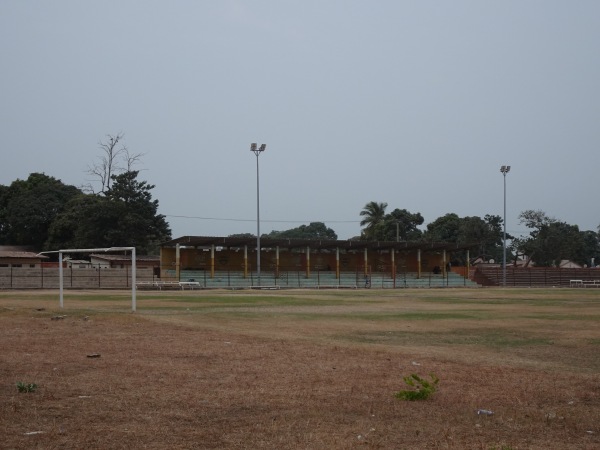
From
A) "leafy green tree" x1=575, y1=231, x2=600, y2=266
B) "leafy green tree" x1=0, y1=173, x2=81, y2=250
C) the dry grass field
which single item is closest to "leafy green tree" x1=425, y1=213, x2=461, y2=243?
"leafy green tree" x1=575, y1=231, x2=600, y2=266

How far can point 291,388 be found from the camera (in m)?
11.4

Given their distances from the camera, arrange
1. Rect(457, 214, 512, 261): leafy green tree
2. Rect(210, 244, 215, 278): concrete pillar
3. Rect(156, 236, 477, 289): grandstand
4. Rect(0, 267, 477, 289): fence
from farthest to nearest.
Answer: Rect(457, 214, 512, 261): leafy green tree
Rect(210, 244, 215, 278): concrete pillar
Rect(156, 236, 477, 289): grandstand
Rect(0, 267, 477, 289): fence

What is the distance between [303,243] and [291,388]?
242ft

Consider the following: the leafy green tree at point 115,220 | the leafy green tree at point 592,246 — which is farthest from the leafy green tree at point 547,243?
the leafy green tree at point 115,220

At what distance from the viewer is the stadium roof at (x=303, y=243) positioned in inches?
3113

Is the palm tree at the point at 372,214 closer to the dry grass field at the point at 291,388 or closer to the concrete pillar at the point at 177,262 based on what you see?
the concrete pillar at the point at 177,262

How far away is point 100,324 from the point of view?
906 inches

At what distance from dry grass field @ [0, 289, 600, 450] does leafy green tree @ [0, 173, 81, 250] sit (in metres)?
85.9

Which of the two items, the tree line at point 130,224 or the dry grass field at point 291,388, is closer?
the dry grass field at point 291,388

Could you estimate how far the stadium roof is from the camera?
79.1 metres

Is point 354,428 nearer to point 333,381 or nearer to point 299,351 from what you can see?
point 333,381

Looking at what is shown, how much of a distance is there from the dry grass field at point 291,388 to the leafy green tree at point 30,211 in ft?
282

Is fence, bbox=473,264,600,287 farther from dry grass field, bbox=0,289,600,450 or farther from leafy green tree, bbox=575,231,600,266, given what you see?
dry grass field, bbox=0,289,600,450

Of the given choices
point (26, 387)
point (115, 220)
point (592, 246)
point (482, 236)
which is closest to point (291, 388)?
point (26, 387)
